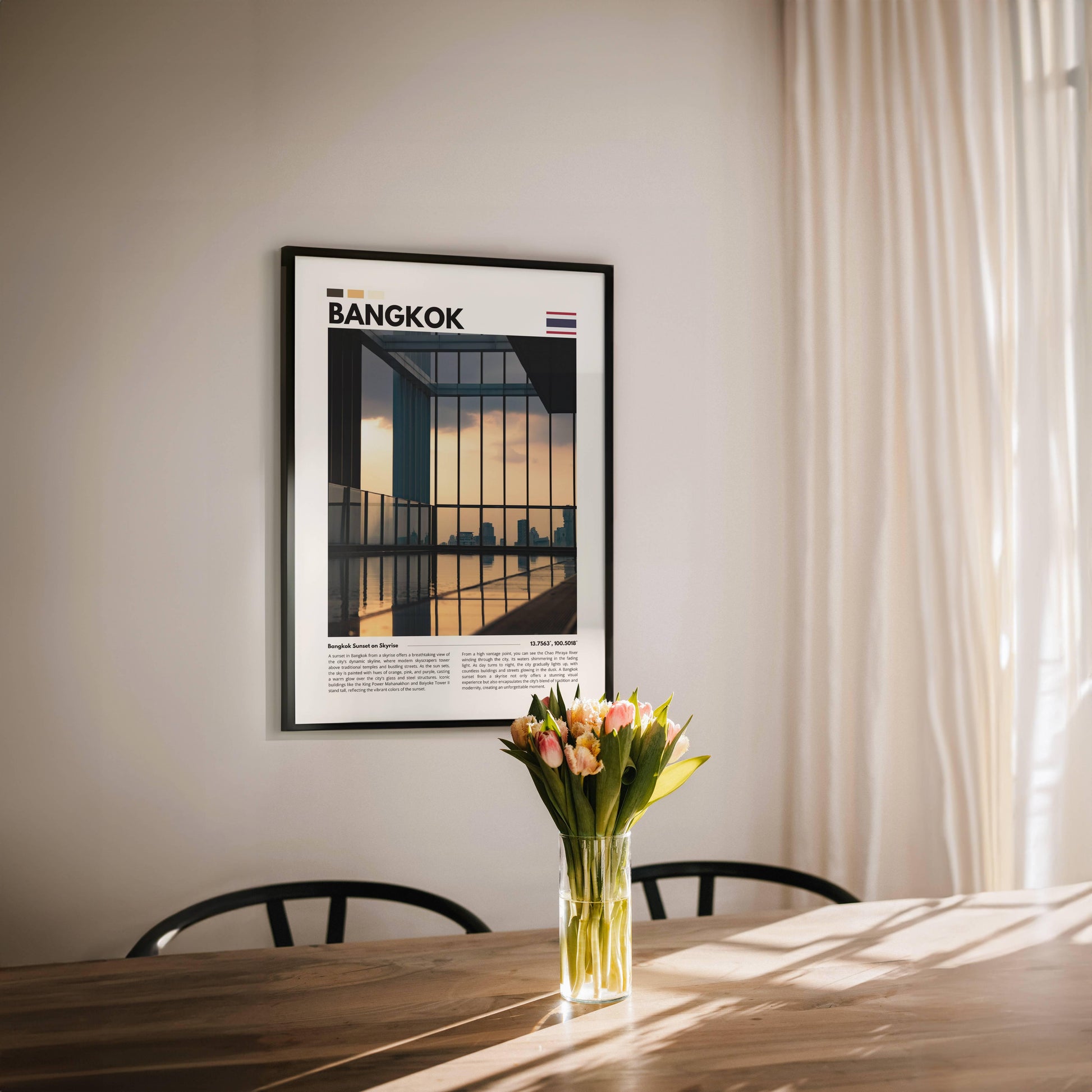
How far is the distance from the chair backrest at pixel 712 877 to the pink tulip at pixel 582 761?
0.73 metres

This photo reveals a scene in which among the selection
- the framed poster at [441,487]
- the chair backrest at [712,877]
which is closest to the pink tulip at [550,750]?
the chair backrest at [712,877]

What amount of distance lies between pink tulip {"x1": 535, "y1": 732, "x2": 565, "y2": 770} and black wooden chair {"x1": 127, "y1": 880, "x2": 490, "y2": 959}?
614 mm

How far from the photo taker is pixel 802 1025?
1.26 m

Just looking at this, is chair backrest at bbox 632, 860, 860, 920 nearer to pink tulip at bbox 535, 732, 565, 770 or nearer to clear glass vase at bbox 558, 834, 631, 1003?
clear glass vase at bbox 558, 834, 631, 1003

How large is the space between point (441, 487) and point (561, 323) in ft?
1.62

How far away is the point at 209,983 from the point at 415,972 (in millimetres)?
309

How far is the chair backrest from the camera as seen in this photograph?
1879mm

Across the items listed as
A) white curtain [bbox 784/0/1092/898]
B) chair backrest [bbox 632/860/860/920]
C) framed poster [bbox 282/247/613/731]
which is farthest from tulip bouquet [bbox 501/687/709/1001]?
white curtain [bbox 784/0/1092/898]

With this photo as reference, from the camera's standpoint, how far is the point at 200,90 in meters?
2.10

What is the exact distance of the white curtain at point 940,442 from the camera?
2240 mm

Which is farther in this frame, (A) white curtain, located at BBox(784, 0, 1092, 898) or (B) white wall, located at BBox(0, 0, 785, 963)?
(A) white curtain, located at BBox(784, 0, 1092, 898)

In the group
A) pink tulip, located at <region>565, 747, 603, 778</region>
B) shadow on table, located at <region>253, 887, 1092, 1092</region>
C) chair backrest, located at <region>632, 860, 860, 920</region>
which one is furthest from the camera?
chair backrest, located at <region>632, 860, 860, 920</region>

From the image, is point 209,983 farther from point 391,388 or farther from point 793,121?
point 793,121

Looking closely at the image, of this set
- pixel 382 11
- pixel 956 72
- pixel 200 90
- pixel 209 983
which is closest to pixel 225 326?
pixel 200 90
